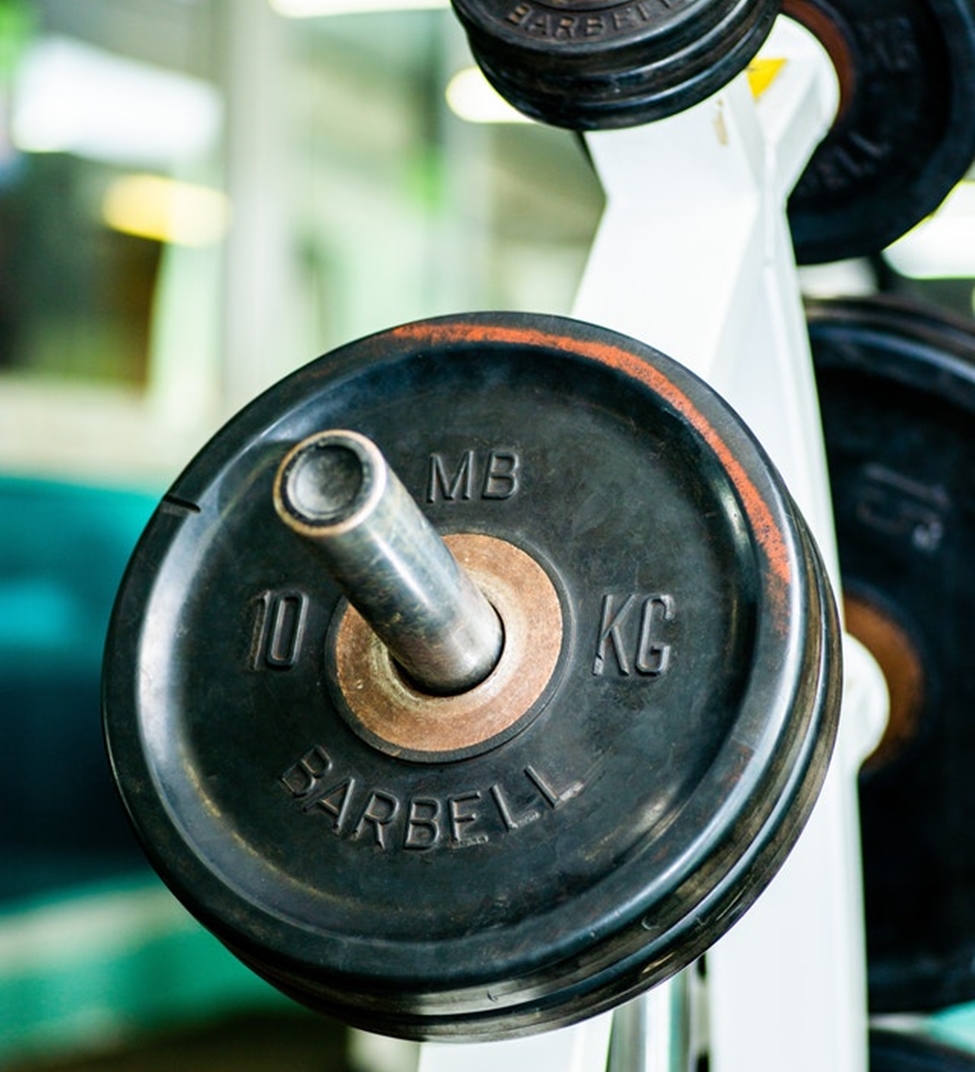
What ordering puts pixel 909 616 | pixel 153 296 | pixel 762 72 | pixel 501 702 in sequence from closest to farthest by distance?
pixel 501 702
pixel 762 72
pixel 909 616
pixel 153 296

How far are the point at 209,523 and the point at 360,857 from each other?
21 centimetres

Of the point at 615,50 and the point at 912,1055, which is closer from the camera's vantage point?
the point at 615,50

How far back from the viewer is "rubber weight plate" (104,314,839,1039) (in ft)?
1.86

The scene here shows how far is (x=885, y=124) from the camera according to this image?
1.16m

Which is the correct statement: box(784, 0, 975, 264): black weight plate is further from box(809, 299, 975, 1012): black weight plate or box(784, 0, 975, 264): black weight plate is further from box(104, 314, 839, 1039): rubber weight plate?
box(104, 314, 839, 1039): rubber weight plate

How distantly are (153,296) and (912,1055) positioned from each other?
2688 millimetres

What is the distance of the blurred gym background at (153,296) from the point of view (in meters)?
2.80

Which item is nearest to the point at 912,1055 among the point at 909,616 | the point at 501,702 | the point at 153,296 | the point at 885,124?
the point at 909,616

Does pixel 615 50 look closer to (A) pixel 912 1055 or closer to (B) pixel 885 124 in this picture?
(B) pixel 885 124

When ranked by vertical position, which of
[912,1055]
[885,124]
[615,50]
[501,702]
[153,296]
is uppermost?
[153,296]

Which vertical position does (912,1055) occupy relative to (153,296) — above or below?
below

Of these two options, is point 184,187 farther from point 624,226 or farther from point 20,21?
point 624,226

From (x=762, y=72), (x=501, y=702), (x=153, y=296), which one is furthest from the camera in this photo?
(x=153, y=296)

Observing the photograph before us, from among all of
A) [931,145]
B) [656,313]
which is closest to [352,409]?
[656,313]
